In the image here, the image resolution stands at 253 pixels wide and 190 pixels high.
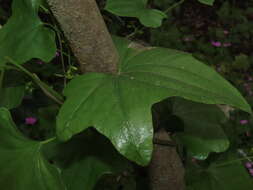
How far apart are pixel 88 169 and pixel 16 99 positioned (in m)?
0.26

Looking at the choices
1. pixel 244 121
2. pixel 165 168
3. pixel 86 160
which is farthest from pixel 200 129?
pixel 244 121

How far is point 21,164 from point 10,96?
255 mm

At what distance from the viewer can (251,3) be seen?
3662 millimetres

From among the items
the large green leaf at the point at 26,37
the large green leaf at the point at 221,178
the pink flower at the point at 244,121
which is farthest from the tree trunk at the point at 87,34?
the pink flower at the point at 244,121

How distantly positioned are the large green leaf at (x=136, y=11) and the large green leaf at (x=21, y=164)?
349 mm

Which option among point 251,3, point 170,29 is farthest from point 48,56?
point 251,3

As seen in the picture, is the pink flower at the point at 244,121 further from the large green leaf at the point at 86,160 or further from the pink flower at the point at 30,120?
the large green leaf at the point at 86,160

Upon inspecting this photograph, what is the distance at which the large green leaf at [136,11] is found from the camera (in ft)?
2.48

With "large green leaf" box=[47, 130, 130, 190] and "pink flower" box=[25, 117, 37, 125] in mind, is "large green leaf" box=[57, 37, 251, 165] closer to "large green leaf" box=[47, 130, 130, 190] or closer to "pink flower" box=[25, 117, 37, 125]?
"large green leaf" box=[47, 130, 130, 190]

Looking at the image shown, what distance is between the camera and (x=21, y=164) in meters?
0.59

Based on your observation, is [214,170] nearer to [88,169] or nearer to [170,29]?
[88,169]

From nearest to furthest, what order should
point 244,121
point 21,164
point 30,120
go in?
point 21,164
point 30,120
point 244,121

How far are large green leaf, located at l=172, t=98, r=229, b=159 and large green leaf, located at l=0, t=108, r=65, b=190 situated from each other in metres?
0.38

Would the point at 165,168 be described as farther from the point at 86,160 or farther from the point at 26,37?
the point at 26,37
